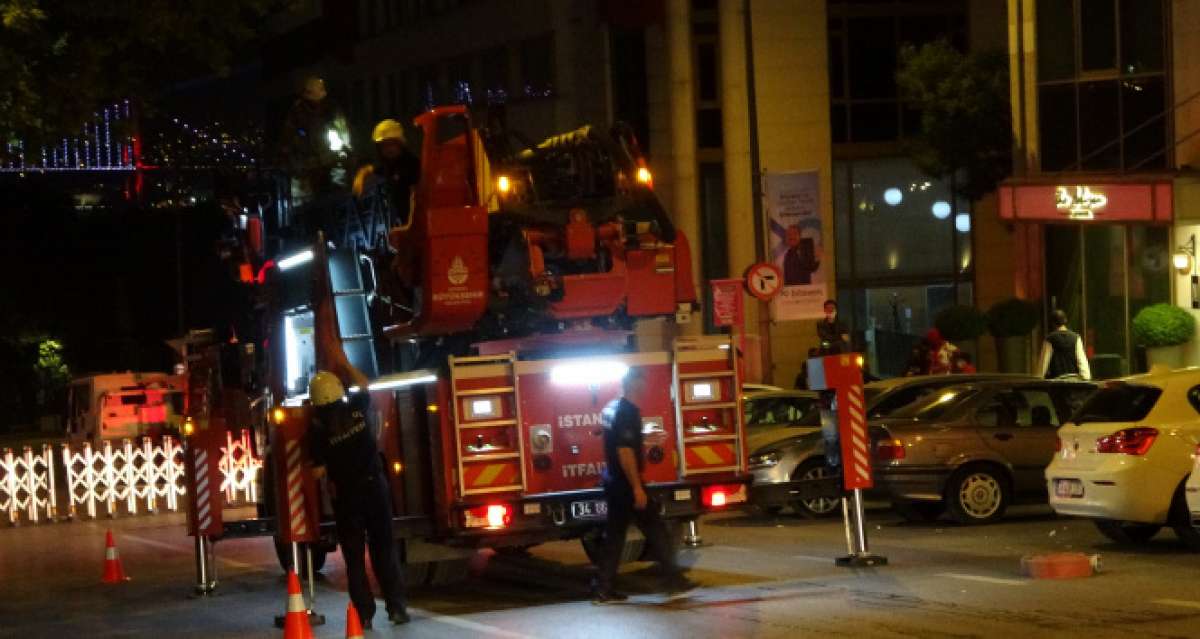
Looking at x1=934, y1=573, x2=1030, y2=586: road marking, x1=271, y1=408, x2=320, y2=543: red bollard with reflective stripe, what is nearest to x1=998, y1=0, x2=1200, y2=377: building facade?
x1=934, y1=573, x2=1030, y2=586: road marking

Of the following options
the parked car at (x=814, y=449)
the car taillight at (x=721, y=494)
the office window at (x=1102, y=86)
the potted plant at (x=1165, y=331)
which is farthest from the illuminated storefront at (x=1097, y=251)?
the car taillight at (x=721, y=494)

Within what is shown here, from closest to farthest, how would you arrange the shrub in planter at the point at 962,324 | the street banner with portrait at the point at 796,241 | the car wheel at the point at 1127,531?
1. the car wheel at the point at 1127,531
2. the street banner with portrait at the point at 796,241
3. the shrub in planter at the point at 962,324

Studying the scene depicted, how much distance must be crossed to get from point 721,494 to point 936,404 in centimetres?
561

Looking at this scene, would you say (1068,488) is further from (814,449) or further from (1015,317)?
(1015,317)

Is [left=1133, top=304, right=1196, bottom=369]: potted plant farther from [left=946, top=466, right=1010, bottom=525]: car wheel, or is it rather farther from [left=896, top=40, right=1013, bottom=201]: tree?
[left=946, top=466, right=1010, bottom=525]: car wheel

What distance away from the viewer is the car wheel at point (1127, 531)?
55.7 ft

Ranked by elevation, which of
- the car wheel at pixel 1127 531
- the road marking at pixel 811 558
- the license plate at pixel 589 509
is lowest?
the road marking at pixel 811 558

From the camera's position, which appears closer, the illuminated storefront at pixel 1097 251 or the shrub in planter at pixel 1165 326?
the illuminated storefront at pixel 1097 251

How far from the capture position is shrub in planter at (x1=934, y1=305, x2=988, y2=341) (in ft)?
113

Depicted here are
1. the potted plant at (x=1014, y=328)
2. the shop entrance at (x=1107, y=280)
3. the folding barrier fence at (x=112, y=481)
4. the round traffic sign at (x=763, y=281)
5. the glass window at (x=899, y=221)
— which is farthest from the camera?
the glass window at (x=899, y=221)

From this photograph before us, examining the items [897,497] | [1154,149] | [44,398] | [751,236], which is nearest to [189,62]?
[897,497]

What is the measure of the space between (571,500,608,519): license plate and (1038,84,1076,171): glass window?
18.7m

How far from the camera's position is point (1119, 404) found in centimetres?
1653

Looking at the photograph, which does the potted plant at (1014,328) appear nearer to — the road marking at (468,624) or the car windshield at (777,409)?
the car windshield at (777,409)
